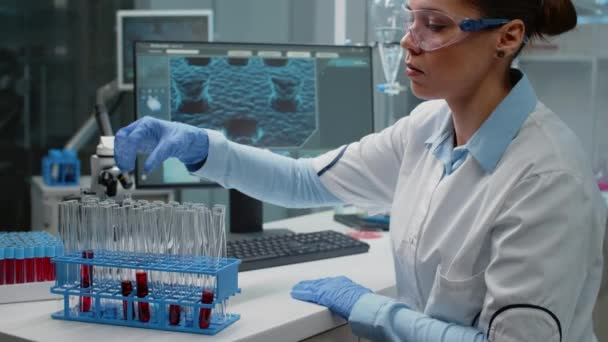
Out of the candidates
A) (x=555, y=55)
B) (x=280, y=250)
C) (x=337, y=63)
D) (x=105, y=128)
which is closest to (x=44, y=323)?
(x=280, y=250)

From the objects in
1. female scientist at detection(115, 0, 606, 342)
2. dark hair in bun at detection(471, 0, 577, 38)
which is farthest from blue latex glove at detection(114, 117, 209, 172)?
dark hair in bun at detection(471, 0, 577, 38)

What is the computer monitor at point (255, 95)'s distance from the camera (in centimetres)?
189

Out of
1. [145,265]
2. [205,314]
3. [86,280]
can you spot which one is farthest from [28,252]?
[205,314]

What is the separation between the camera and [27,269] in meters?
1.39

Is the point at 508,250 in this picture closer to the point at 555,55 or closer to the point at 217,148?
the point at 217,148

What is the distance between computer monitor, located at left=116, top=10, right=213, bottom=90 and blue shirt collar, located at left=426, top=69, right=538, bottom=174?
174cm

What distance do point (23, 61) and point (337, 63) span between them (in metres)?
2.72

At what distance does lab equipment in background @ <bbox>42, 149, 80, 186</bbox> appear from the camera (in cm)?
329

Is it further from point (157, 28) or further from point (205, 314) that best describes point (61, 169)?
point (205, 314)

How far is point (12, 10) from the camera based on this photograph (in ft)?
13.8

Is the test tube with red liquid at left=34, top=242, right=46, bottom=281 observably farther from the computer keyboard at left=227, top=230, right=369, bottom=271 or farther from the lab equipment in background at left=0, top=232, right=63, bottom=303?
the computer keyboard at left=227, top=230, right=369, bottom=271

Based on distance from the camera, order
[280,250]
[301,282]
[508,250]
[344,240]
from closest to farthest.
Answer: [508,250] → [301,282] → [280,250] → [344,240]

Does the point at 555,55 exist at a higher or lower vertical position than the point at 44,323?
higher

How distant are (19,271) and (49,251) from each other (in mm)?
63
